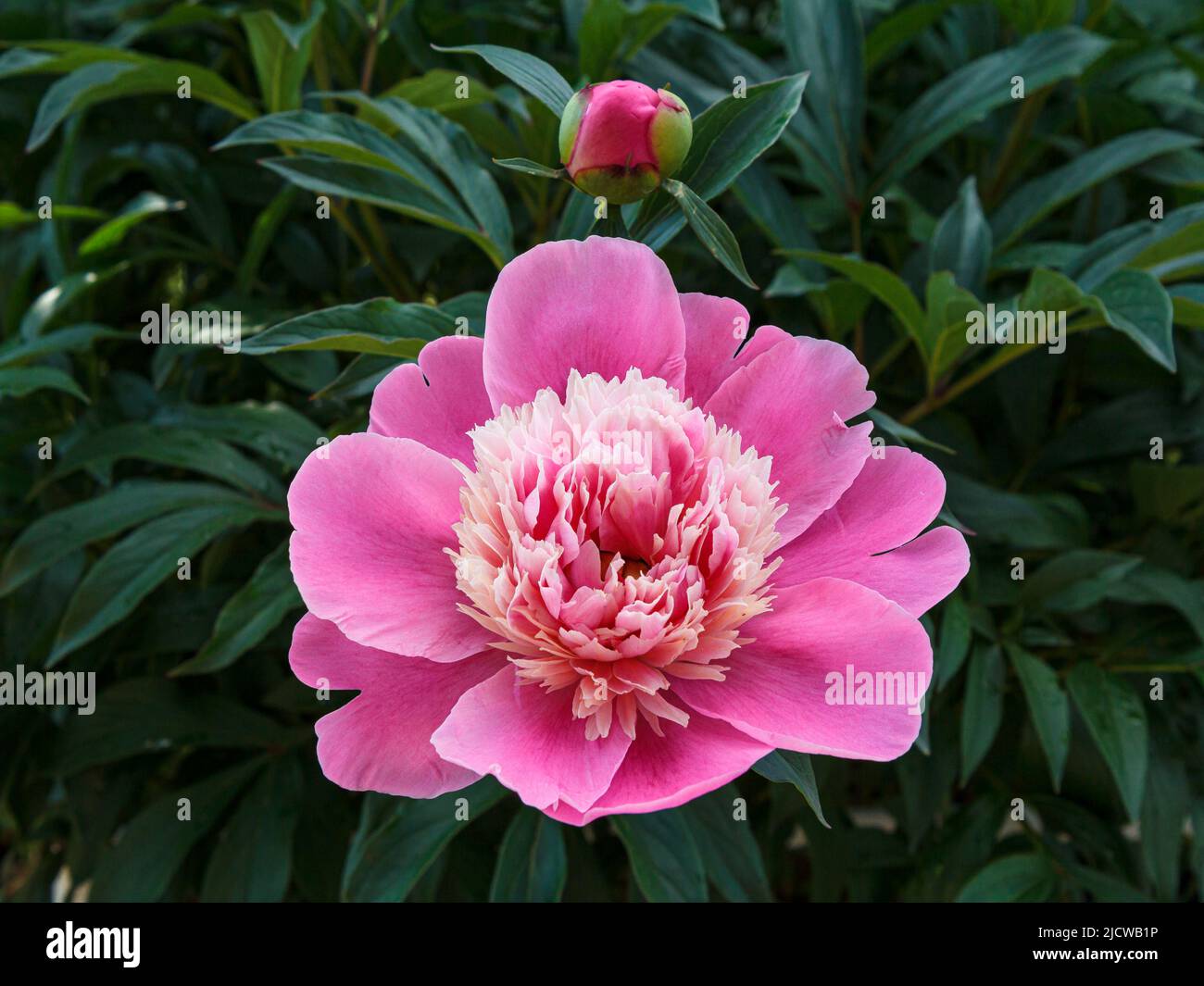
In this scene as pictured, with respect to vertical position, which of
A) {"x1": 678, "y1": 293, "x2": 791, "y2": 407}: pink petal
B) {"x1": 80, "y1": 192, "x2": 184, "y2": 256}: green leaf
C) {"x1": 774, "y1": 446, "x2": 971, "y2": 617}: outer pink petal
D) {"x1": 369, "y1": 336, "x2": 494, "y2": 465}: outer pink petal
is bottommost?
{"x1": 774, "y1": 446, "x2": 971, "y2": 617}: outer pink petal

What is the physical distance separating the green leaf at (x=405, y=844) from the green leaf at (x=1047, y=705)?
0.34m

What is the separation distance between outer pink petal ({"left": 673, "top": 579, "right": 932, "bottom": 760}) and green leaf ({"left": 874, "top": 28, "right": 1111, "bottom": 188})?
518mm

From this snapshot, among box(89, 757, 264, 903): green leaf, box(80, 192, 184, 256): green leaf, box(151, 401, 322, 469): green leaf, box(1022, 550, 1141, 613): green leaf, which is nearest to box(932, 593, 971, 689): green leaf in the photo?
box(1022, 550, 1141, 613): green leaf

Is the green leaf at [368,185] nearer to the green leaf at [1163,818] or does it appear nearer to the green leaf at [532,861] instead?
the green leaf at [532,861]

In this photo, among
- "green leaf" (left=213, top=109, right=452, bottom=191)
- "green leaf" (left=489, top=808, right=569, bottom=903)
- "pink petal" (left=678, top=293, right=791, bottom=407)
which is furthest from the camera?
"green leaf" (left=489, top=808, right=569, bottom=903)

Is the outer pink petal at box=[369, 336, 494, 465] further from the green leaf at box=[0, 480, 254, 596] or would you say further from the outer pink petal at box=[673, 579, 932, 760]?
the green leaf at box=[0, 480, 254, 596]

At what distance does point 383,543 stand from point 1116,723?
555 mm

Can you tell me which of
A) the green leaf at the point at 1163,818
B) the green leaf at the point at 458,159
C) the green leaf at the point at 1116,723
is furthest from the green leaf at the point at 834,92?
the green leaf at the point at 1163,818

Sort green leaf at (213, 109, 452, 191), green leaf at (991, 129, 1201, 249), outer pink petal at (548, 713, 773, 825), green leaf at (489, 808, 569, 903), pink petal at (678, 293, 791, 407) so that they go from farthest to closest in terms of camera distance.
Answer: green leaf at (991, 129, 1201, 249) < green leaf at (489, 808, 569, 903) < green leaf at (213, 109, 452, 191) < pink petal at (678, 293, 791, 407) < outer pink petal at (548, 713, 773, 825)

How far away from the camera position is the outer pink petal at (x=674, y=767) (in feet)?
0.97

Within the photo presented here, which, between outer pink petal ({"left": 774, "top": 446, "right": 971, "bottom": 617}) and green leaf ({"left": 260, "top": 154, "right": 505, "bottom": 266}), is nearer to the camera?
outer pink petal ({"left": 774, "top": 446, "right": 971, "bottom": 617})

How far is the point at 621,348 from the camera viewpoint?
1.30 ft

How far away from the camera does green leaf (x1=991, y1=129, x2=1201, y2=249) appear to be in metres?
0.76

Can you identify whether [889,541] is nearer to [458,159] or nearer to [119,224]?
[458,159]
